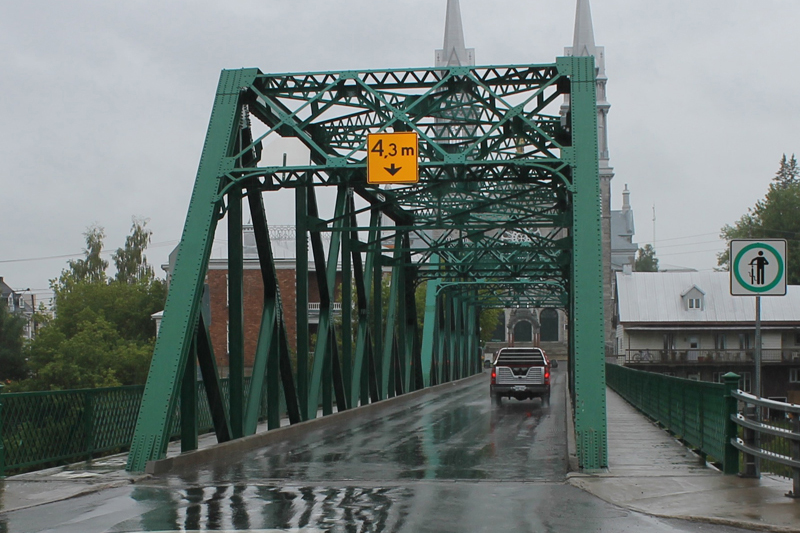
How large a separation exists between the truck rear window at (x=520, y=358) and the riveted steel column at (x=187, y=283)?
16.3 meters

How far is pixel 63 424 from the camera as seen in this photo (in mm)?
13492

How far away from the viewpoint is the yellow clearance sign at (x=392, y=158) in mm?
15445

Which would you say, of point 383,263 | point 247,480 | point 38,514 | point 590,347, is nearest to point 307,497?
point 247,480

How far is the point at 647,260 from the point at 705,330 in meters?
94.0

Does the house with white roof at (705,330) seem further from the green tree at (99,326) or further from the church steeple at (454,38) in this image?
the green tree at (99,326)

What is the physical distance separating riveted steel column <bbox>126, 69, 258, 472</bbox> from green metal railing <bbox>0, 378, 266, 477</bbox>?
114cm

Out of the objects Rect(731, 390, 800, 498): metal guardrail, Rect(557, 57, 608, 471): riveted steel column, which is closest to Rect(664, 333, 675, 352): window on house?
Rect(557, 57, 608, 471): riveted steel column

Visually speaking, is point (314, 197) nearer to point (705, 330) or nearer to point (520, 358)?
point (520, 358)

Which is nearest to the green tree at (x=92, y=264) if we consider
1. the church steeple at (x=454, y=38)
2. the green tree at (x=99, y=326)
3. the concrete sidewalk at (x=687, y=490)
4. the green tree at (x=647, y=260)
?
the green tree at (x=99, y=326)

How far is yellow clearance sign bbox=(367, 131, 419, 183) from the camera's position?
50.7ft

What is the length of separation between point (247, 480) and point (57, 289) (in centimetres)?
5980

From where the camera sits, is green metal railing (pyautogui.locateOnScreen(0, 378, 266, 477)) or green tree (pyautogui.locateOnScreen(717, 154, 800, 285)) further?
green tree (pyautogui.locateOnScreen(717, 154, 800, 285))

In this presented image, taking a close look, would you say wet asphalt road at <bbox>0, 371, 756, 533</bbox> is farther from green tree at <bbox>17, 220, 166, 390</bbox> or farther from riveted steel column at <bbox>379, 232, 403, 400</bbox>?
green tree at <bbox>17, 220, 166, 390</bbox>

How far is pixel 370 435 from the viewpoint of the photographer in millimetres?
19453
